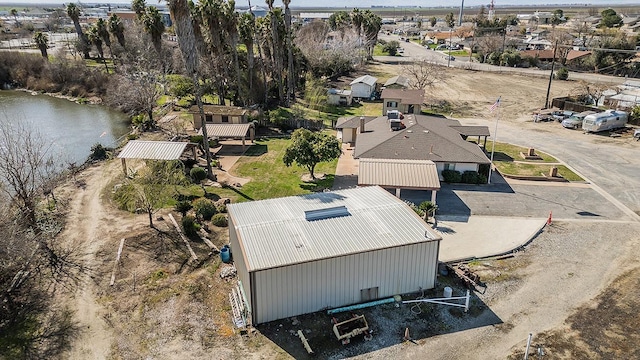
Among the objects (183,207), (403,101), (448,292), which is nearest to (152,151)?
(183,207)

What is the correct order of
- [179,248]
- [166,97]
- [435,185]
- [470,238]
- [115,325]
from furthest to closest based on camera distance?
[166,97]
[435,185]
[470,238]
[179,248]
[115,325]

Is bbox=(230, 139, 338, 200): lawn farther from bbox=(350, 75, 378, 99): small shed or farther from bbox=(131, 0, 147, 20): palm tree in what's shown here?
bbox=(350, 75, 378, 99): small shed

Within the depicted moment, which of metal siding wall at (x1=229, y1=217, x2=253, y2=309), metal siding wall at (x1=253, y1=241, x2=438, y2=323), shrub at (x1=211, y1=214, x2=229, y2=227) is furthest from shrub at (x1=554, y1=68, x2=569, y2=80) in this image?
metal siding wall at (x1=229, y1=217, x2=253, y2=309)

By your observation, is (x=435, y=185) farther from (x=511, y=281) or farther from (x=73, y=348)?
(x=73, y=348)

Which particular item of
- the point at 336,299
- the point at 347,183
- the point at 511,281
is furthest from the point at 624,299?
the point at 347,183

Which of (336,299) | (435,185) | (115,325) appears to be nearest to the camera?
(115,325)
